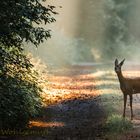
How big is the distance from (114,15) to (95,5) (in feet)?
7.88

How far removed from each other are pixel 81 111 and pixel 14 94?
164 inches

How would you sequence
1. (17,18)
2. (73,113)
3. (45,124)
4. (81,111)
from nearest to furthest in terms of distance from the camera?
1. (17,18)
2. (45,124)
3. (73,113)
4. (81,111)

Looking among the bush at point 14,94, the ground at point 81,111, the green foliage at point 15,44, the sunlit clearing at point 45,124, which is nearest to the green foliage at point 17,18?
the green foliage at point 15,44

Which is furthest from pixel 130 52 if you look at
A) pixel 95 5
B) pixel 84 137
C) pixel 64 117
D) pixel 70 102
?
pixel 84 137

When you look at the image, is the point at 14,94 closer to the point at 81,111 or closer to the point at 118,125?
the point at 118,125

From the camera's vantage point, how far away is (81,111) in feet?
61.2

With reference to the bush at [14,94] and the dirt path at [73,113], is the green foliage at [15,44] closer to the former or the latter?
the bush at [14,94]

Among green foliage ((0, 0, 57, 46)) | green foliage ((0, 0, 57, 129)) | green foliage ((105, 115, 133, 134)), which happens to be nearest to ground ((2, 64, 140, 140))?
green foliage ((105, 115, 133, 134))

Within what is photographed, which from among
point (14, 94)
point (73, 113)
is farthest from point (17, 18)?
point (73, 113)

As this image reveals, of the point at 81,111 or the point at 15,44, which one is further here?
the point at 81,111

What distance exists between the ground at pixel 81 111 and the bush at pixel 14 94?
44 centimetres

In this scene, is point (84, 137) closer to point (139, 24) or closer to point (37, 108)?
point (37, 108)

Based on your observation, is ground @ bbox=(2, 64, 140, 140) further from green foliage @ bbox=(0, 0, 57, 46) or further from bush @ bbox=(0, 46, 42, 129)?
green foliage @ bbox=(0, 0, 57, 46)

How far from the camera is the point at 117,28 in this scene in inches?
2293
